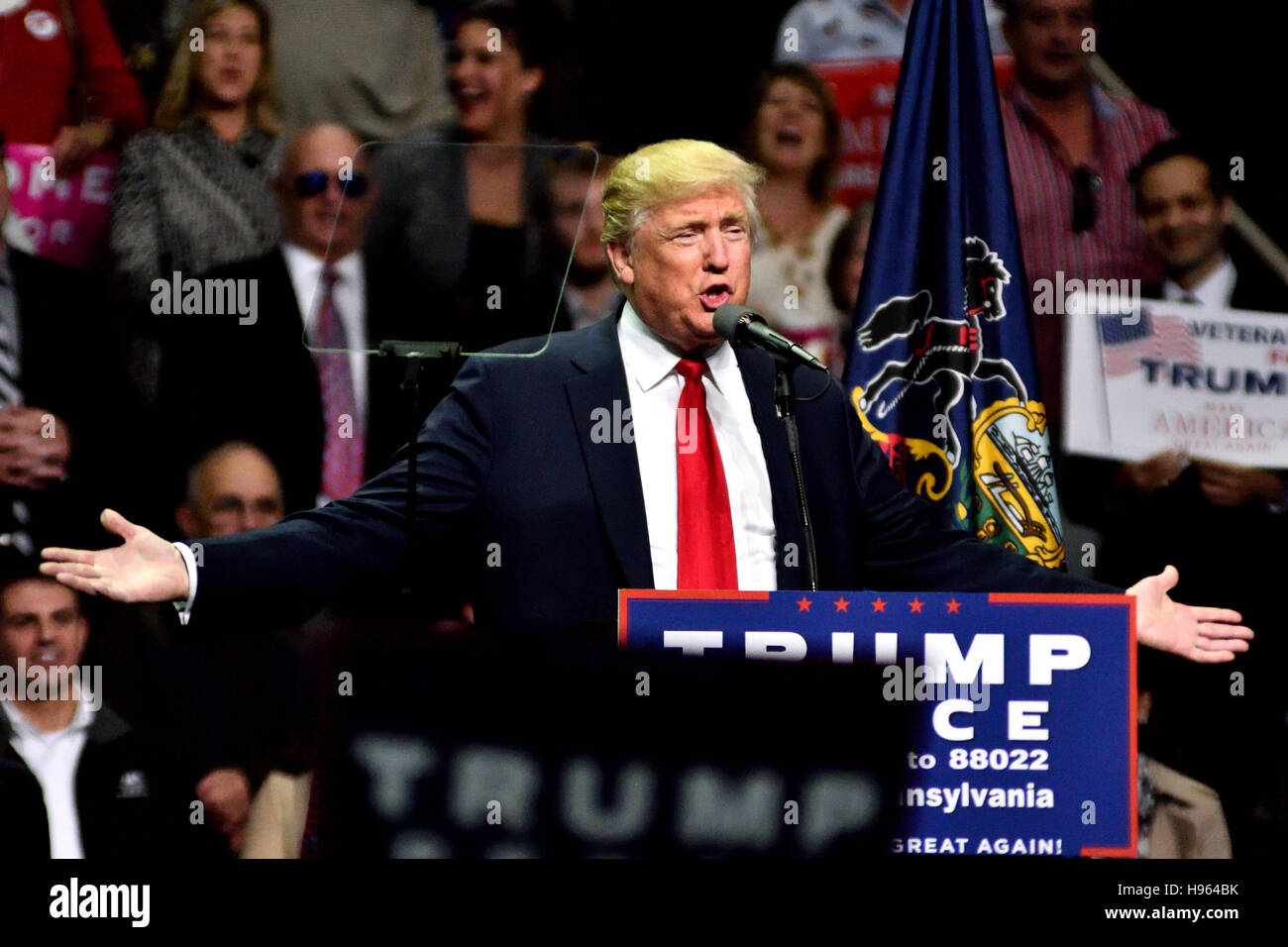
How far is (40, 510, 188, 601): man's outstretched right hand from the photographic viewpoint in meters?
2.47

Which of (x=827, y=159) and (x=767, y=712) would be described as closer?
(x=767, y=712)

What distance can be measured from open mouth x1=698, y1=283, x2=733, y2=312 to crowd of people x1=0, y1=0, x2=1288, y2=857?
98 cm

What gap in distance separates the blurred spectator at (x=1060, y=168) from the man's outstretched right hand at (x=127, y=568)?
2692mm

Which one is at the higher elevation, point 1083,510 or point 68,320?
point 68,320

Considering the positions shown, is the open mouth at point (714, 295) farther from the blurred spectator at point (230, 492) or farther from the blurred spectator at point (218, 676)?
the blurred spectator at point (230, 492)

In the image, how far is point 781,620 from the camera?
7.95ft

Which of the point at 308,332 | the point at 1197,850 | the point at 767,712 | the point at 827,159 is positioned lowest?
the point at 1197,850

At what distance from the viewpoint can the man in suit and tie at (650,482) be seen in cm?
288

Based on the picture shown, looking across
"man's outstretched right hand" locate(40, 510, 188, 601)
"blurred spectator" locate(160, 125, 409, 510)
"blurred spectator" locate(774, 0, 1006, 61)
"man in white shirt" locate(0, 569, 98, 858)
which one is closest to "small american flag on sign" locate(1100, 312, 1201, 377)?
"blurred spectator" locate(774, 0, 1006, 61)

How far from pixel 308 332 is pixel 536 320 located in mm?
406

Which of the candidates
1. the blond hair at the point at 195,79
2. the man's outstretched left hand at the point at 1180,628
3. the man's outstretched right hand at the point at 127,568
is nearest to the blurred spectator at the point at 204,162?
the blond hair at the point at 195,79

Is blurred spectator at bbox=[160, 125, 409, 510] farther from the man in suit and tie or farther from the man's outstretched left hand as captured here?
the man's outstretched left hand

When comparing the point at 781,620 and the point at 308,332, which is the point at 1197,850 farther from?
the point at 308,332
